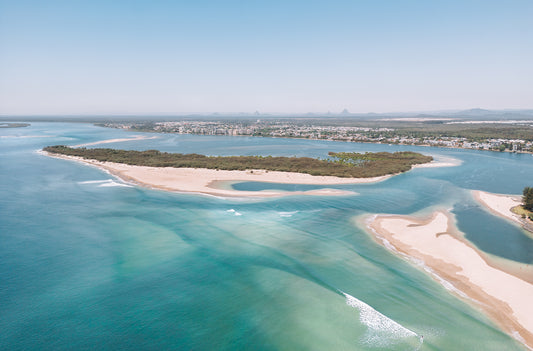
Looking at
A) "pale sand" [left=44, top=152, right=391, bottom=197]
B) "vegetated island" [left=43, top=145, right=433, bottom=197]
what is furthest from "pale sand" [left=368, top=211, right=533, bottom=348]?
"vegetated island" [left=43, top=145, right=433, bottom=197]

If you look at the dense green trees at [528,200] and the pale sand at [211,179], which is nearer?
the dense green trees at [528,200]

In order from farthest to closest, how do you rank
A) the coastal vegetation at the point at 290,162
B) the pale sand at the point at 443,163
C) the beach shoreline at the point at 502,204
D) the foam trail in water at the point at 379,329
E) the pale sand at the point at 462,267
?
1. the pale sand at the point at 443,163
2. the coastal vegetation at the point at 290,162
3. the beach shoreline at the point at 502,204
4. the pale sand at the point at 462,267
5. the foam trail in water at the point at 379,329

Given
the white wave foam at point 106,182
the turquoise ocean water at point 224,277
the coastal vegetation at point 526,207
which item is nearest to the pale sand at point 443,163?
the turquoise ocean water at point 224,277

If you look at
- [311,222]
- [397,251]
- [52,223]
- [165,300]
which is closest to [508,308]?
[397,251]

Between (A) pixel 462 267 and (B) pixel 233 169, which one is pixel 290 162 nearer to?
(B) pixel 233 169

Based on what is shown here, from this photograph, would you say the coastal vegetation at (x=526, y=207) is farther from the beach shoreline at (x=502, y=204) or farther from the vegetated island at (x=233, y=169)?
the vegetated island at (x=233, y=169)

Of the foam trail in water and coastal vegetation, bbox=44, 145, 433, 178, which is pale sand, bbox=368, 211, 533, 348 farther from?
coastal vegetation, bbox=44, 145, 433, 178
